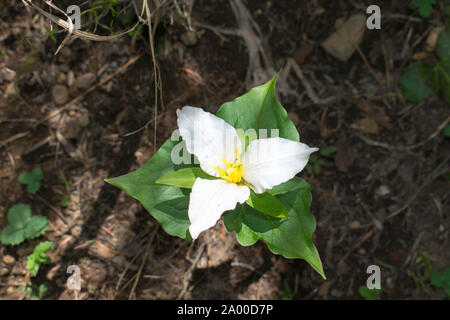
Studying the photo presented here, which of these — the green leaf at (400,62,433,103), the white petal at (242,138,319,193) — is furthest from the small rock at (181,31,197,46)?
the green leaf at (400,62,433,103)

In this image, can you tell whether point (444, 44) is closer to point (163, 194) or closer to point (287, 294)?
point (287, 294)

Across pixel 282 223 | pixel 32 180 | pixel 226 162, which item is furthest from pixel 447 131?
pixel 32 180

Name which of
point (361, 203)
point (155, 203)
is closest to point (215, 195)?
point (155, 203)

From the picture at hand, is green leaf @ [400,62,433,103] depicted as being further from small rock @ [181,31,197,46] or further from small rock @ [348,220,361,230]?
small rock @ [181,31,197,46]

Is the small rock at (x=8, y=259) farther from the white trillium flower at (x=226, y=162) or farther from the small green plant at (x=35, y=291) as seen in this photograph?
the white trillium flower at (x=226, y=162)

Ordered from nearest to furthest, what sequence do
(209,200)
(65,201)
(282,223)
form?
(209,200) → (282,223) → (65,201)
